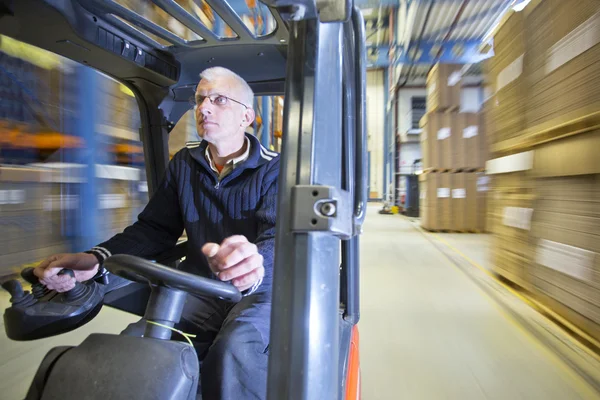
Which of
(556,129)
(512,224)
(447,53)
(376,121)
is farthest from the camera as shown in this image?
(376,121)

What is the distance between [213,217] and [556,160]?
7.76 feet

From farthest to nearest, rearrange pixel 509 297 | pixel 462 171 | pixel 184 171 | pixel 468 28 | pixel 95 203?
pixel 468 28 → pixel 462 171 → pixel 95 203 → pixel 509 297 → pixel 184 171

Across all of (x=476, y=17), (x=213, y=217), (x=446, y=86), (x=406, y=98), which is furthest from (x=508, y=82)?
(x=406, y=98)

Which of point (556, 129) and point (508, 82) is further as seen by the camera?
Answer: point (508, 82)

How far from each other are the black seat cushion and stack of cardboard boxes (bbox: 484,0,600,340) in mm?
2393

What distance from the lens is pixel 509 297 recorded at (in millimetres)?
3244

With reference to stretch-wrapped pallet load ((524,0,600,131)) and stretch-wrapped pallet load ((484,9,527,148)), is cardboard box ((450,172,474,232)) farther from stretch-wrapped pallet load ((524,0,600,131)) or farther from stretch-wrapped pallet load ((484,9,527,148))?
stretch-wrapped pallet load ((524,0,600,131))

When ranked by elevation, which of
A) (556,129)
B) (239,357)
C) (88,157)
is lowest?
(239,357)

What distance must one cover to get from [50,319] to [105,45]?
3.39 feet

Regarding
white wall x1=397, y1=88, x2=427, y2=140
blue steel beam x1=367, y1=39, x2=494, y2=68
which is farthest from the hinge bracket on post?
white wall x1=397, y1=88, x2=427, y2=140

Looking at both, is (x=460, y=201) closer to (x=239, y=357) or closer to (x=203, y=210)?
(x=203, y=210)

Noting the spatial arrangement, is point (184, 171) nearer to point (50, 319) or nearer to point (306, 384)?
point (50, 319)

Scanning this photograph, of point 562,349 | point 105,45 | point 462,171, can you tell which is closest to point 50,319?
point 105,45

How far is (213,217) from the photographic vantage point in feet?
4.85
